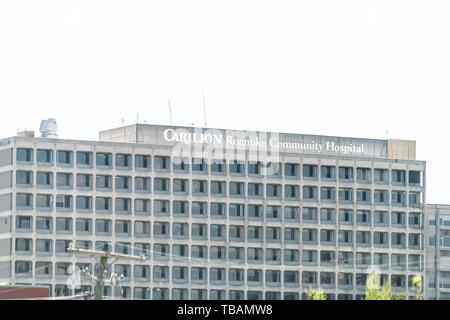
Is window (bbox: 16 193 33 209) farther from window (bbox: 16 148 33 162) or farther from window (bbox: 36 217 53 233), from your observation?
window (bbox: 16 148 33 162)

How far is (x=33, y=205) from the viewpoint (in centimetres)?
19875

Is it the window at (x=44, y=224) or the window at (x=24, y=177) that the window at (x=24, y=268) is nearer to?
the window at (x=44, y=224)

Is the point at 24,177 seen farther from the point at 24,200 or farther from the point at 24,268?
the point at 24,268

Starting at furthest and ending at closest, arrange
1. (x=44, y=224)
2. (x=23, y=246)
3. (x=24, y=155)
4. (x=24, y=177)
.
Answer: (x=44, y=224) < (x=24, y=155) < (x=24, y=177) < (x=23, y=246)

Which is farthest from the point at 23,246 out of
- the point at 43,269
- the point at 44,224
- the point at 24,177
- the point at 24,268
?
the point at 24,177

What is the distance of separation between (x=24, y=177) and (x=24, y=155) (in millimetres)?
3769

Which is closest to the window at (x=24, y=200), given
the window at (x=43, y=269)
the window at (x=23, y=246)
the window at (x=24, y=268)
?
the window at (x=23, y=246)

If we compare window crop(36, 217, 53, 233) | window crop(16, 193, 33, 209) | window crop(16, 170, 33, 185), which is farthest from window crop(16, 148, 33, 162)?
window crop(36, 217, 53, 233)

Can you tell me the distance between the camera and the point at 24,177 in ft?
651

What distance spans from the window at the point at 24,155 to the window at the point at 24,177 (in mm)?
2072
